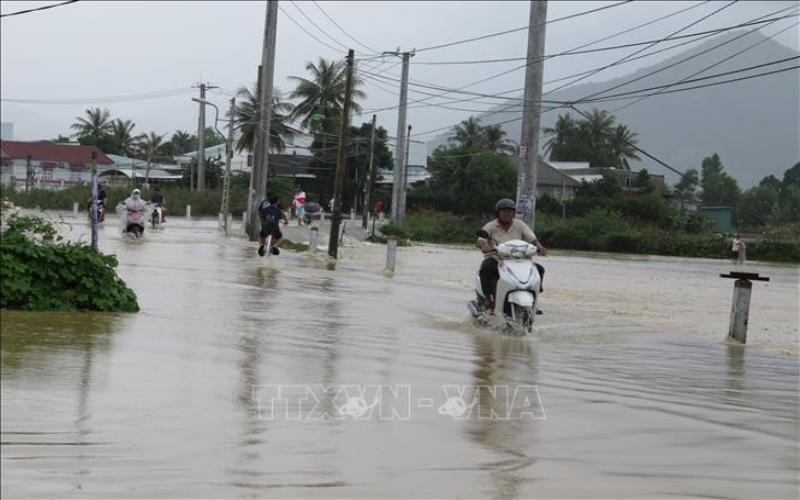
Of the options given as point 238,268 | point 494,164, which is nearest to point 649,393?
point 238,268

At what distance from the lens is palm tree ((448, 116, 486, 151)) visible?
9415cm

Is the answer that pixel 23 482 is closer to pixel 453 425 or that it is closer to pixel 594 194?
pixel 453 425

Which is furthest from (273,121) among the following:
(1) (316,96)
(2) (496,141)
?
(2) (496,141)

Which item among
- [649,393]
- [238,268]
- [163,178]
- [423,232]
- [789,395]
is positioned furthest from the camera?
[163,178]

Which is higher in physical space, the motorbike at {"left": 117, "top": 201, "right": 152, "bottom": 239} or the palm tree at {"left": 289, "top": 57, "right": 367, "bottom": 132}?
the palm tree at {"left": 289, "top": 57, "right": 367, "bottom": 132}

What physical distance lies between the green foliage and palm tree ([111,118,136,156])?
94.1 metres

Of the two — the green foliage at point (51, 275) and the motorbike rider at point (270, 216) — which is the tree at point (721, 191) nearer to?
the motorbike rider at point (270, 216)

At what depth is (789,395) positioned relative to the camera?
28.4ft

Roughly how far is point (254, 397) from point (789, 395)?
190 inches

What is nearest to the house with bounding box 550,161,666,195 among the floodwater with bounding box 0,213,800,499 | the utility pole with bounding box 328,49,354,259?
the utility pole with bounding box 328,49,354,259

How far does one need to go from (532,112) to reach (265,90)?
1713cm

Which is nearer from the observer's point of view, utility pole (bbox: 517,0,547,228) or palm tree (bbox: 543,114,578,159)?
utility pole (bbox: 517,0,547,228)

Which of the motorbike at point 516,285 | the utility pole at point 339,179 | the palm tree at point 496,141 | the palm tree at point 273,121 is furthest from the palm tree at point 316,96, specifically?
the motorbike at point 516,285

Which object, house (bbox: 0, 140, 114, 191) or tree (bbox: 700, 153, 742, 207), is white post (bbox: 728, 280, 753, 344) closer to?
tree (bbox: 700, 153, 742, 207)
